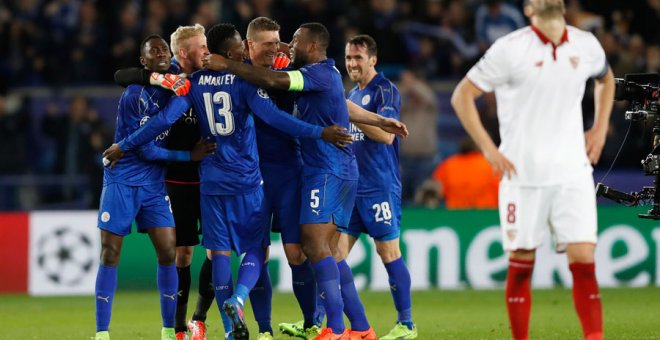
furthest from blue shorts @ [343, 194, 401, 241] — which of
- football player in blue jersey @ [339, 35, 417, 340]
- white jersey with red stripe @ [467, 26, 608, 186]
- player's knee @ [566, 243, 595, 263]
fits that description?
player's knee @ [566, 243, 595, 263]

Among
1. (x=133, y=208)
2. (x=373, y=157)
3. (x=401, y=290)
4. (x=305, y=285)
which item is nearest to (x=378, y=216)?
(x=373, y=157)

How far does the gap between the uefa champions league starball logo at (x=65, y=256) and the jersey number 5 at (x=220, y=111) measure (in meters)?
6.85

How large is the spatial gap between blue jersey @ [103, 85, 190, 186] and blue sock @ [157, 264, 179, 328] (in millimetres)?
723

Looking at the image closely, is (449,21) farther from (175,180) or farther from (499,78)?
→ (499,78)

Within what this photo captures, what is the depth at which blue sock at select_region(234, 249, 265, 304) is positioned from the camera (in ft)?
29.0

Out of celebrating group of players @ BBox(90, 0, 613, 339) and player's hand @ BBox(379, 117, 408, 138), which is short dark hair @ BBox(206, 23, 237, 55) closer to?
celebrating group of players @ BBox(90, 0, 613, 339)

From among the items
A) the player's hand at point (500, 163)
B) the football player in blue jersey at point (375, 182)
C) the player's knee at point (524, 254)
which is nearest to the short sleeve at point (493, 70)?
the player's hand at point (500, 163)

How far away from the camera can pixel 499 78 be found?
7477 mm

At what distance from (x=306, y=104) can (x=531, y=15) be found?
7.16ft

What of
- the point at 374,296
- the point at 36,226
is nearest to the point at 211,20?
the point at 36,226

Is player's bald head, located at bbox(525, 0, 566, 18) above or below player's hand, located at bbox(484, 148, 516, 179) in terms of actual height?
above

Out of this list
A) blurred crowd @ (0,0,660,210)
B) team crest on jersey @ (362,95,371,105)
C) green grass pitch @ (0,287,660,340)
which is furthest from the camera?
blurred crowd @ (0,0,660,210)

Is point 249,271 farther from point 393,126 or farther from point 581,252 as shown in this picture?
point 581,252

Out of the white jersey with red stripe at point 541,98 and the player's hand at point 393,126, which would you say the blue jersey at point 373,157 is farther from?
the white jersey with red stripe at point 541,98
